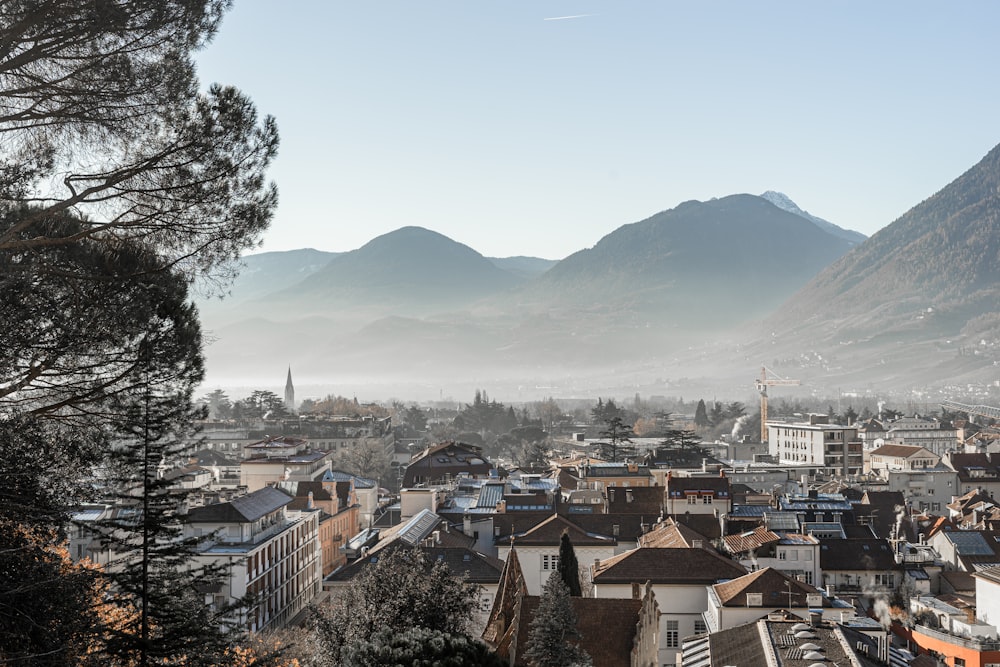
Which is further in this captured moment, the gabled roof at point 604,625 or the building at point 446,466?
the building at point 446,466

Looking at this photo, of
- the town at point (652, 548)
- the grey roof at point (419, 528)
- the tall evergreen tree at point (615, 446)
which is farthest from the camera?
the tall evergreen tree at point (615, 446)

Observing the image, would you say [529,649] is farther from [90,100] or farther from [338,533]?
[338,533]

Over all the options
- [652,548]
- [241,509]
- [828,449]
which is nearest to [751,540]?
[652,548]

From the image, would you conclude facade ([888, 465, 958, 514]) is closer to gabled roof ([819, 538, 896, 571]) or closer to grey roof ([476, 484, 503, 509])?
gabled roof ([819, 538, 896, 571])

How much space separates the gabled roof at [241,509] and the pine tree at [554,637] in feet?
49.0

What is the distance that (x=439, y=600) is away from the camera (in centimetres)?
2228

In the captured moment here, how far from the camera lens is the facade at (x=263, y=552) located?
32.7 m

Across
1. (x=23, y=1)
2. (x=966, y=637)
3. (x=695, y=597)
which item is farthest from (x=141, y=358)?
(x=966, y=637)

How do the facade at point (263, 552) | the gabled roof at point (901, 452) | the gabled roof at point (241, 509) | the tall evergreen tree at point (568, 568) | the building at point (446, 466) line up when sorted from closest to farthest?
the tall evergreen tree at point (568, 568) < the facade at point (263, 552) < the gabled roof at point (241, 509) < the building at point (446, 466) < the gabled roof at point (901, 452)

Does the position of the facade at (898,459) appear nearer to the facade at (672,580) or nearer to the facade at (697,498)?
the facade at (697,498)

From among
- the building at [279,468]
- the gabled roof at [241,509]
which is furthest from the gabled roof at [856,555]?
the building at [279,468]

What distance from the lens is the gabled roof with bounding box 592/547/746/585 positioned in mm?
31844

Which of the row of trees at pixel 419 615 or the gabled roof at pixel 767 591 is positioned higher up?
the row of trees at pixel 419 615

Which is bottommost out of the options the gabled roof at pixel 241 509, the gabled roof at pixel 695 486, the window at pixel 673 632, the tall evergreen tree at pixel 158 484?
the window at pixel 673 632
